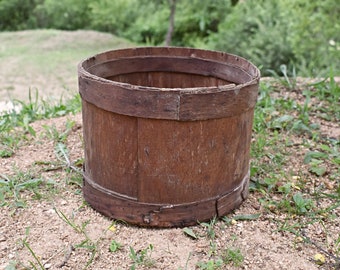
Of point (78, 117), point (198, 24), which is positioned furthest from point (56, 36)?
point (78, 117)

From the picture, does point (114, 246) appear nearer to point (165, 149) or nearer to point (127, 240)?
point (127, 240)

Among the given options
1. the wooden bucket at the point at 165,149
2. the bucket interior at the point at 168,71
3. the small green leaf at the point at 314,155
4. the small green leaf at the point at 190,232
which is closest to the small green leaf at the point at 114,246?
the wooden bucket at the point at 165,149

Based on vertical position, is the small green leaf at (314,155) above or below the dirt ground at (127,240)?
above

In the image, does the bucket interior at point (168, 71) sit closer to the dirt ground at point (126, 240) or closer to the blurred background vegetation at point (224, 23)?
the dirt ground at point (126, 240)

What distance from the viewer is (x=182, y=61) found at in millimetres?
2982

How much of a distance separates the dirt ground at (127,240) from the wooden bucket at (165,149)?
0.09m

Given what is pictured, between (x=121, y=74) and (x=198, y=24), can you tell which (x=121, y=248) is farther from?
(x=198, y=24)

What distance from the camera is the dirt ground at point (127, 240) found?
2.12 m

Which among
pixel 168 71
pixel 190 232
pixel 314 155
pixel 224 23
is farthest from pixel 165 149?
pixel 224 23

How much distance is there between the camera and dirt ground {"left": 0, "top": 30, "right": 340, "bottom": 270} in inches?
83.3

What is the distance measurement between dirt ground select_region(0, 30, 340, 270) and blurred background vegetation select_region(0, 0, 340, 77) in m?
2.57

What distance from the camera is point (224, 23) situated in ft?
38.8

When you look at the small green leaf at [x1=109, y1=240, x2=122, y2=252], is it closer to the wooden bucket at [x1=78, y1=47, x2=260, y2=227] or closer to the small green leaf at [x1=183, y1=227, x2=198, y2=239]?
the wooden bucket at [x1=78, y1=47, x2=260, y2=227]

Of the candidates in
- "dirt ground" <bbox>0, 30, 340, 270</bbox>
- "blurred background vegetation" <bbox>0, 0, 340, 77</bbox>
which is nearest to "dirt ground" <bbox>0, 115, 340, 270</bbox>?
"dirt ground" <bbox>0, 30, 340, 270</bbox>
